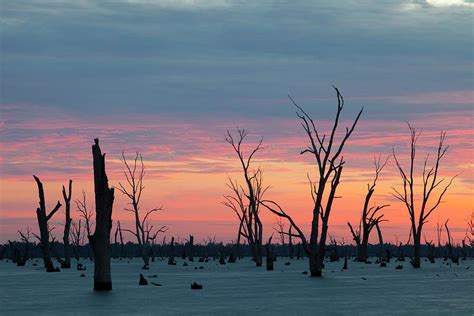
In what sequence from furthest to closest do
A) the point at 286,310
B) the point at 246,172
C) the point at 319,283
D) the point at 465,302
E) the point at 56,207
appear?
the point at 246,172, the point at 56,207, the point at 319,283, the point at 465,302, the point at 286,310

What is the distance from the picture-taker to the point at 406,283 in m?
34.5

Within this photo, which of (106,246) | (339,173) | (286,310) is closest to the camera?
(286,310)

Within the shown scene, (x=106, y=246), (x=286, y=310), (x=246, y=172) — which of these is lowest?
(x=286, y=310)

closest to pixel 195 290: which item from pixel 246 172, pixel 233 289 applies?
pixel 233 289

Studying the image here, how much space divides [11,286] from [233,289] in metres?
9.30

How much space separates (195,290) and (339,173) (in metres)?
10.6

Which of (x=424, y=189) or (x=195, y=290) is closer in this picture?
(x=195, y=290)

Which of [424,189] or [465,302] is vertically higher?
[424,189]

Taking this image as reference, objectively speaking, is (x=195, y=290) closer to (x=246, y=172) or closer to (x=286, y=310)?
(x=286, y=310)

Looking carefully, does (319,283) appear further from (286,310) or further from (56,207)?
(56,207)

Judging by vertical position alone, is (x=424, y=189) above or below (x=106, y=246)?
above

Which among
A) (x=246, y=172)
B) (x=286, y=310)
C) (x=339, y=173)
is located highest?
(x=246, y=172)

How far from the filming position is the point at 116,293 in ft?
90.5


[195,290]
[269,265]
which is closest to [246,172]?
[269,265]
